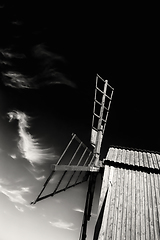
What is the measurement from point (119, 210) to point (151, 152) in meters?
5.00

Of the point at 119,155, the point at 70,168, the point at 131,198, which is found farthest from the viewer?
the point at 119,155

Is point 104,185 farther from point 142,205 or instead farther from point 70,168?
point 70,168

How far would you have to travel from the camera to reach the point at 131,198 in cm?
643

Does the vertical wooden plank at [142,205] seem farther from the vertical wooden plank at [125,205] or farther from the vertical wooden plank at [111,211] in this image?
the vertical wooden plank at [111,211]

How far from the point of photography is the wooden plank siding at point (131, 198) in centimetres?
545

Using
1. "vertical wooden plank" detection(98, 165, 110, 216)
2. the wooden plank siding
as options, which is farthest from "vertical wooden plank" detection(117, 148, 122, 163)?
"vertical wooden plank" detection(98, 165, 110, 216)

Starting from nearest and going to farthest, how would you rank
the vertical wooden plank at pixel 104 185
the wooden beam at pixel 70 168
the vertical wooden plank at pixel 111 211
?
the wooden beam at pixel 70 168
the vertical wooden plank at pixel 111 211
the vertical wooden plank at pixel 104 185

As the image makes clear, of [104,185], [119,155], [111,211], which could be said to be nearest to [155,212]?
[111,211]

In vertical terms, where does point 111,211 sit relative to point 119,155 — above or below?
below

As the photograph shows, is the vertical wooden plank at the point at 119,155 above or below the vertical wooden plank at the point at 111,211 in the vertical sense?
above

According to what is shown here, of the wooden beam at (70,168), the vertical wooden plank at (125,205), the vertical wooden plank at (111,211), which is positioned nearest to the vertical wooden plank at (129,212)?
the vertical wooden plank at (125,205)

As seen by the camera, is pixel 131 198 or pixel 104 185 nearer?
pixel 131 198

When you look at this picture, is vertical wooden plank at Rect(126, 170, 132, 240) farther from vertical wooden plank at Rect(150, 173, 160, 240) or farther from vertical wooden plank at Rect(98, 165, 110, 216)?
vertical wooden plank at Rect(98, 165, 110, 216)

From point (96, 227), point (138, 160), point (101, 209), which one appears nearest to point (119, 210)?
point (101, 209)
